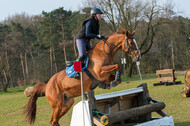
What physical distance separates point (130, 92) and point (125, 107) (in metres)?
0.57

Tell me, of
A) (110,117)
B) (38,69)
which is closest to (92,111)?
(110,117)

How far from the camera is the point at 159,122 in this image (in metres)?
4.21

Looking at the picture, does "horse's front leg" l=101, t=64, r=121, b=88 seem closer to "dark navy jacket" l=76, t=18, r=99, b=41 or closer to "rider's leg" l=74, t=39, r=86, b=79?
"rider's leg" l=74, t=39, r=86, b=79

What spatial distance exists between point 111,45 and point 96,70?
26.4 inches

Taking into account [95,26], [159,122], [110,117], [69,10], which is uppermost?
[69,10]

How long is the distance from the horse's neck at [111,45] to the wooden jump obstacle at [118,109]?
93 centimetres

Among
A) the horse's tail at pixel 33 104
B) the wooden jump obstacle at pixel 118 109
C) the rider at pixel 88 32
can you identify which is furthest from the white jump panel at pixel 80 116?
the horse's tail at pixel 33 104

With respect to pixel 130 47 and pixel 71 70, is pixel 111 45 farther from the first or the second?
pixel 71 70

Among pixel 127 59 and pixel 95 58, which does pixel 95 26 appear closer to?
pixel 95 58

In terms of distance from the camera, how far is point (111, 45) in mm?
4723

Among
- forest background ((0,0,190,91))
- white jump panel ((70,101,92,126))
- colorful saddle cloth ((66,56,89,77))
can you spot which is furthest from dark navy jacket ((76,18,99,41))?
forest background ((0,0,190,91))

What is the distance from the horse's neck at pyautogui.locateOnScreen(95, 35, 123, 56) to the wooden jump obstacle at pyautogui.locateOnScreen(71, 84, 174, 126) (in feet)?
3.04

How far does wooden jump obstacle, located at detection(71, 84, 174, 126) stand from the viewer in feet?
12.3

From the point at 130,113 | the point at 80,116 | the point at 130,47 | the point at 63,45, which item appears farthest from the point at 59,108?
the point at 63,45
